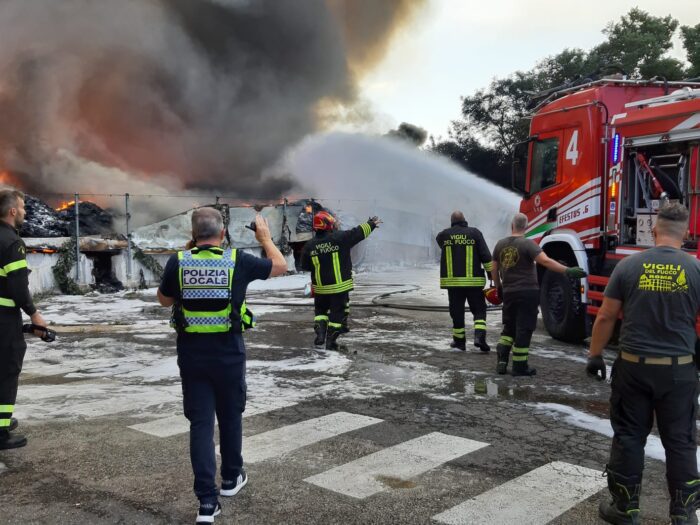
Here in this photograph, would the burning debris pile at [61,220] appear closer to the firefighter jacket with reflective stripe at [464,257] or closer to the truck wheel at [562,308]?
the firefighter jacket with reflective stripe at [464,257]

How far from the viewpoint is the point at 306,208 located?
18172 mm

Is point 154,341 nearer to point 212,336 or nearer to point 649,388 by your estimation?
point 212,336

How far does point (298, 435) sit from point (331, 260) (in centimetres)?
324

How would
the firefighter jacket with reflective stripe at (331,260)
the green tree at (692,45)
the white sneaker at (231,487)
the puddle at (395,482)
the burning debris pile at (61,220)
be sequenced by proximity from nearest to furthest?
the white sneaker at (231,487) < the puddle at (395,482) < the firefighter jacket with reflective stripe at (331,260) < the burning debris pile at (61,220) < the green tree at (692,45)

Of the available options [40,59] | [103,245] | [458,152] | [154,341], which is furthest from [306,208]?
[458,152]

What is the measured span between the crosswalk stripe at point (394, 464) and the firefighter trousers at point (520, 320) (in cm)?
206

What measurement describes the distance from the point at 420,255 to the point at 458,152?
12483 millimetres

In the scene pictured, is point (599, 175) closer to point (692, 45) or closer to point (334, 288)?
point (334, 288)

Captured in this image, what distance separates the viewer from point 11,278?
4148 mm

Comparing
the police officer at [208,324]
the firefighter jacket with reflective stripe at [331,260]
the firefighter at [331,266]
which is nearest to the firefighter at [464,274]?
the firefighter at [331,266]

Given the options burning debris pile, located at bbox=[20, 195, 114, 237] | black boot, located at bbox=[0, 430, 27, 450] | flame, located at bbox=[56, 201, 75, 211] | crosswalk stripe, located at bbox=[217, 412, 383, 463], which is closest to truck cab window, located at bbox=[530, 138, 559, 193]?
crosswalk stripe, located at bbox=[217, 412, 383, 463]

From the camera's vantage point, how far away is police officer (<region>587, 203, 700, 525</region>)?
9.54 ft

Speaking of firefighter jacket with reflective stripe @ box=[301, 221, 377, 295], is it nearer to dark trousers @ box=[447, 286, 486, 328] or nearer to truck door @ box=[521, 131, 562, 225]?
dark trousers @ box=[447, 286, 486, 328]

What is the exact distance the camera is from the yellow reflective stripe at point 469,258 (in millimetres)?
7336
